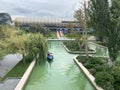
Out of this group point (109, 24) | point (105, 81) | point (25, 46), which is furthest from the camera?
point (25, 46)

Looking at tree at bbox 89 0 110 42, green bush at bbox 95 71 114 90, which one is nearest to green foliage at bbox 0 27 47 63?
tree at bbox 89 0 110 42

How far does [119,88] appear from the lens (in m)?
14.8

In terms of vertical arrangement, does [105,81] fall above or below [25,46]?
below

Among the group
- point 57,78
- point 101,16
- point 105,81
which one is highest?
point 101,16

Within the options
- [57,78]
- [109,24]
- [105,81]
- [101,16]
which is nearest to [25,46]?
[57,78]

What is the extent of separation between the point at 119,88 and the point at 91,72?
17.7 feet

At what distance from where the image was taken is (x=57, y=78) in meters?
19.9

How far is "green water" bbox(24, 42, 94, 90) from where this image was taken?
17.1 meters

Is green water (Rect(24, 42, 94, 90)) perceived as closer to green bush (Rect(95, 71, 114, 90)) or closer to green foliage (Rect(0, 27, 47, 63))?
green bush (Rect(95, 71, 114, 90))

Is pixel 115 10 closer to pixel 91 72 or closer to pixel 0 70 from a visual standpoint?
pixel 91 72

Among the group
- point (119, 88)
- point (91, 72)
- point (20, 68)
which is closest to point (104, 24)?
point (91, 72)

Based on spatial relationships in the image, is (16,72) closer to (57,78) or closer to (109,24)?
(57,78)

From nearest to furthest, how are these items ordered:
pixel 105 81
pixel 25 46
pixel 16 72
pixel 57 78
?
pixel 105 81
pixel 57 78
pixel 16 72
pixel 25 46

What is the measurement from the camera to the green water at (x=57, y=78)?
1710 cm
